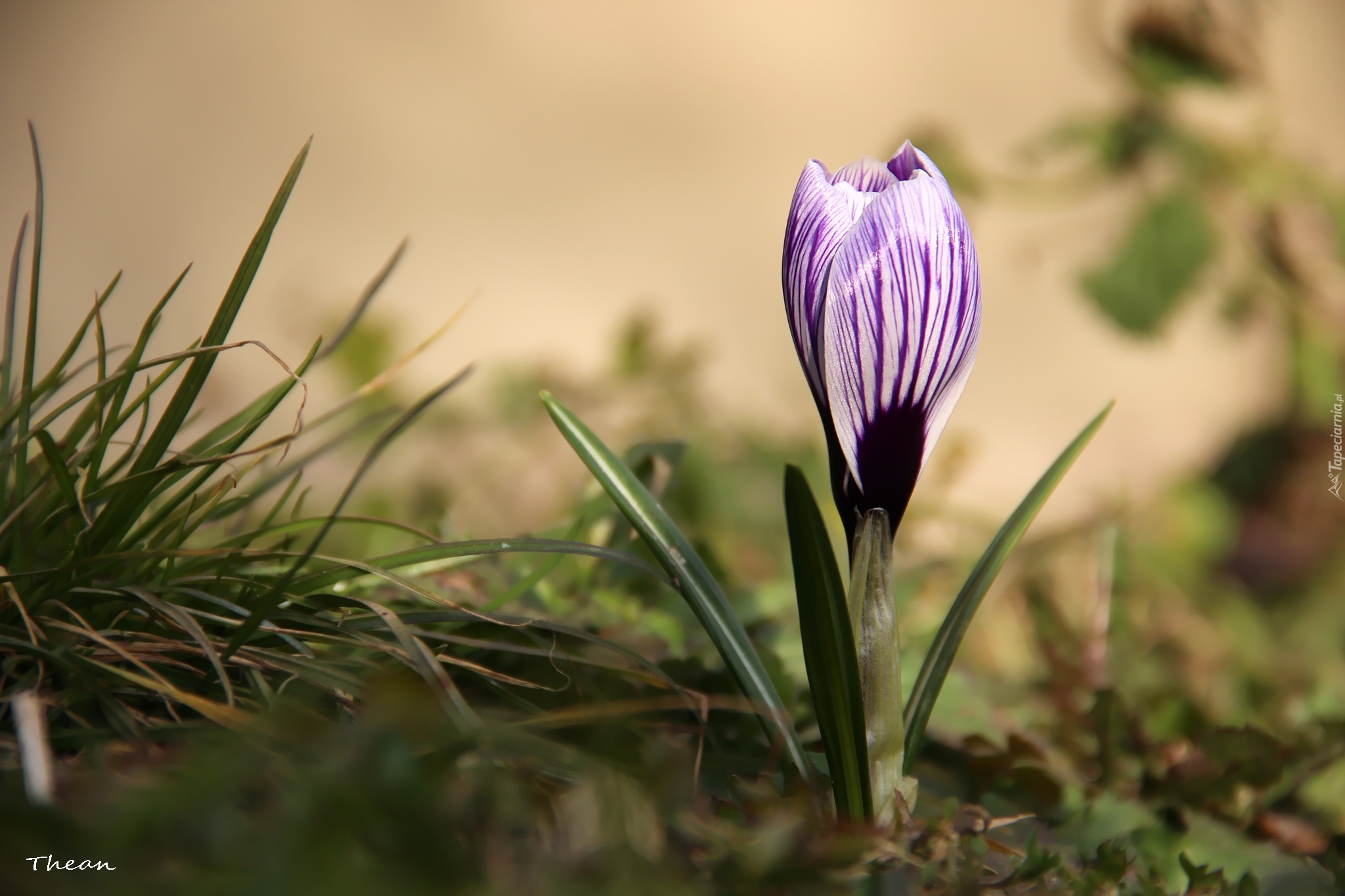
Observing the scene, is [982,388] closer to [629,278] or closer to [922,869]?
[629,278]

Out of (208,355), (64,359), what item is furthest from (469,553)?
(64,359)

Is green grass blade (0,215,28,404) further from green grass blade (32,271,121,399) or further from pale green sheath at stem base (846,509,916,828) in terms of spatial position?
pale green sheath at stem base (846,509,916,828)

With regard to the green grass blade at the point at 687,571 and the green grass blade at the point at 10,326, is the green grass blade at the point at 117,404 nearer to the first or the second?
the green grass blade at the point at 10,326

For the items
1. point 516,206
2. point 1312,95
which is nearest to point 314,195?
point 516,206
